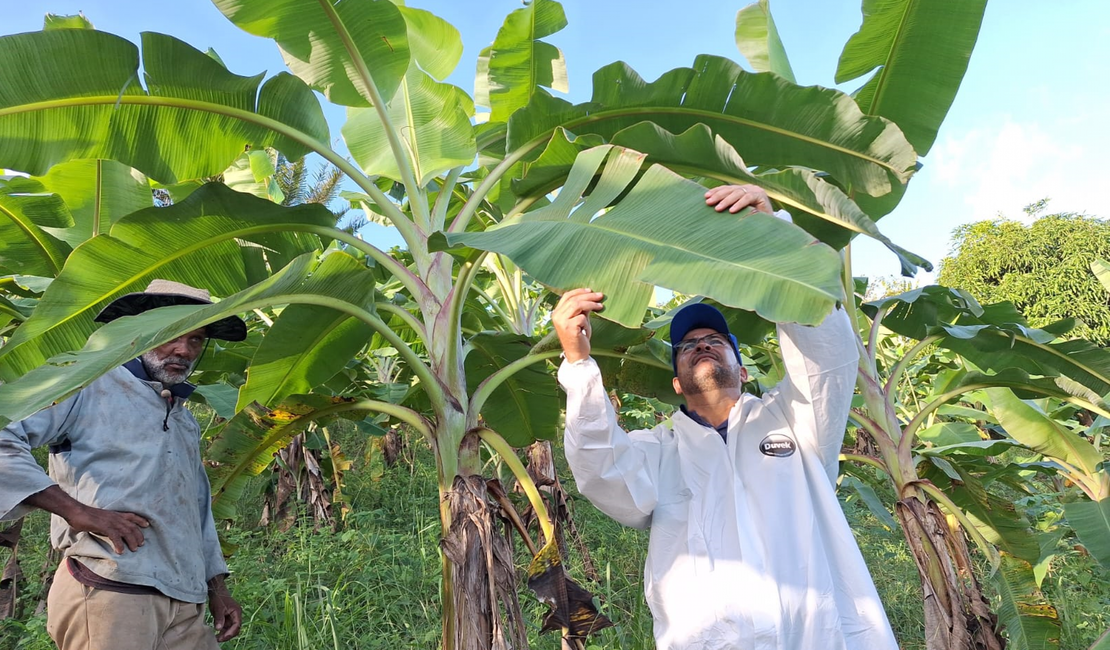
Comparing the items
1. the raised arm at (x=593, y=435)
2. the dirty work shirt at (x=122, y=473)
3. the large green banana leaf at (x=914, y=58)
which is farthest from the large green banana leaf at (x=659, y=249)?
the large green banana leaf at (x=914, y=58)

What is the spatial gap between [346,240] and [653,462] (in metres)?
1.32

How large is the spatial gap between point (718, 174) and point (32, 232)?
10.3ft

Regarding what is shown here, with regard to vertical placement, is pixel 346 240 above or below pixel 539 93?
below

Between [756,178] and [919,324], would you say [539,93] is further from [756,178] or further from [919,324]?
[919,324]

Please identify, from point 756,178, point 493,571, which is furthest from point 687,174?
point 493,571

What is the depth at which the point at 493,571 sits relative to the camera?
7.48 ft

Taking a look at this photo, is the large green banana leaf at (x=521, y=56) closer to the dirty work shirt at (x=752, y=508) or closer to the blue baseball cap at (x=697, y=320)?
the blue baseball cap at (x=697, y=320)

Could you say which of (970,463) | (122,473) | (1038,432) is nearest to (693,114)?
(122,473)

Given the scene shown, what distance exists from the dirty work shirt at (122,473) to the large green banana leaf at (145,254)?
0.27m

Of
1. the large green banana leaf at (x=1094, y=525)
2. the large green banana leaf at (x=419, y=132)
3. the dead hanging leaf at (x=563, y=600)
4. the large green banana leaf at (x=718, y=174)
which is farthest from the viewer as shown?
the large green banana leaf at (x=1094, y=525)

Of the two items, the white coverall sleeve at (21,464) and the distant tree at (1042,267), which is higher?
the distant tree at (1042,267)

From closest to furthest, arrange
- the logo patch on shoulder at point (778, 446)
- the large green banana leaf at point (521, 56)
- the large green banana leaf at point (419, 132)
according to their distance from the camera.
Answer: the logo patch on shoulder at point (778, 446)
the large green banana leaf at point (419, 132)
the large green banana leaf at point (521, 56)

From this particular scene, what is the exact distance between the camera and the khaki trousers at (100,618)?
7.16ft

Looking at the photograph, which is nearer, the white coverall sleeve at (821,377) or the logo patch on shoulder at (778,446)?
the white coverall sleeve at (821,377)
